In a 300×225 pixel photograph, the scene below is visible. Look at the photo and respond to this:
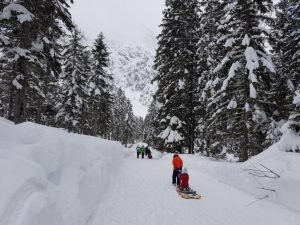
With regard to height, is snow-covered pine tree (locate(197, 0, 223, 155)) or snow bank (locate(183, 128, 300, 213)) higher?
snow-covered pine tree (locate(197, 0, 223, 155))

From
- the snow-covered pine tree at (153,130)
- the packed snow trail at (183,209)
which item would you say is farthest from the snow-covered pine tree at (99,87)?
the packed snow trail at (183,209)

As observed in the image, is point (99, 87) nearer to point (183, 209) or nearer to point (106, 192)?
point (106, 192)

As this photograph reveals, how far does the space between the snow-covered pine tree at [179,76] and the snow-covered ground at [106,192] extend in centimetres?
1209

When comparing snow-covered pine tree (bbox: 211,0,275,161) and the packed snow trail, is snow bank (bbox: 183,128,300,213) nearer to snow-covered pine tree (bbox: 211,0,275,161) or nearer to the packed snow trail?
the packed snow trail

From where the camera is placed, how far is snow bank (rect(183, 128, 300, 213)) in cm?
777

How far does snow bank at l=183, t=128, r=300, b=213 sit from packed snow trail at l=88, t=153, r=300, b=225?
0.26 meters

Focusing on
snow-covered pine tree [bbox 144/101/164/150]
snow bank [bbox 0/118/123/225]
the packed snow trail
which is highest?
snow-covered pine tree [bbox 144/101/164/150]

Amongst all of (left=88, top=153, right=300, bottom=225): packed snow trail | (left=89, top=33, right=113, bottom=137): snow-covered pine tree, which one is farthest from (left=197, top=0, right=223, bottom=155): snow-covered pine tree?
(left=89, top=33, right=113, bottom=137): snow-covered pine tree

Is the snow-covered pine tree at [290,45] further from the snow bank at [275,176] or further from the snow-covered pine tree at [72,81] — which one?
the snow-covered pine tree at [72,81]

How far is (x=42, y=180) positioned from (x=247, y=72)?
13774 millimetres

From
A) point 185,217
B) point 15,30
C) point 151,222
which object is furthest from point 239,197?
point 15,30

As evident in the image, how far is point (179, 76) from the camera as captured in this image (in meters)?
24.7

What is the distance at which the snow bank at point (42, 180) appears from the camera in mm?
3943

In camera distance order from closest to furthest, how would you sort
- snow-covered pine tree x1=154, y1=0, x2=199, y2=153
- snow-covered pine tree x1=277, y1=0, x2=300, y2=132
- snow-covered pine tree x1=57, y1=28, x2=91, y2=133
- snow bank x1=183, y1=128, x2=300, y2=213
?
Result: snow bank x1=183, y1=128, x2=300, y2=213 < snow-covered pine tree x1=277, y1=0, x2=300, y2=132 < snow-covered pine tree x1=154, y1=0, x2=199, y2=153 < snow-covered pine tree x1=57, y1=28, x2=91, y2=133
